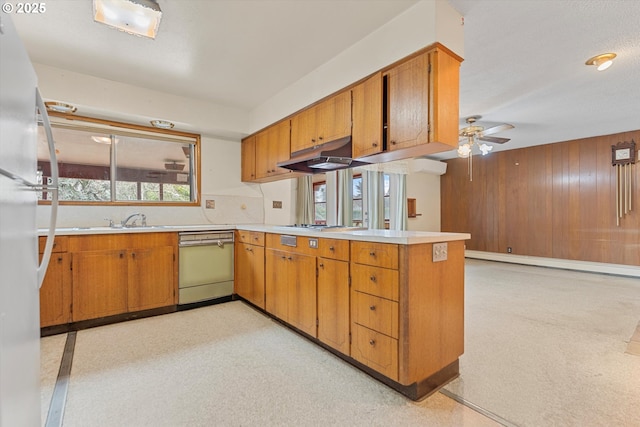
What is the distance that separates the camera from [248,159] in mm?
4246

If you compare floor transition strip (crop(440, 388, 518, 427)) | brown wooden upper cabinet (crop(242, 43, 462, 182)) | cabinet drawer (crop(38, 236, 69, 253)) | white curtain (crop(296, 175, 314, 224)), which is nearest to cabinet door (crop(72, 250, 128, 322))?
cabinet drawer (crop(38, 236, 69, 253))

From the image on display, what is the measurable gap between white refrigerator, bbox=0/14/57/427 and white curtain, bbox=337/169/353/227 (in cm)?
459

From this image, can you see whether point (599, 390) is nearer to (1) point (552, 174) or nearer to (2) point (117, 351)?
(2) point (117, 351)

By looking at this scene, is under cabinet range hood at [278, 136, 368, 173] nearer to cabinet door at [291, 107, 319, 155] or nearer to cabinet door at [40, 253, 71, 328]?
cabinet door at [291, 107, 319, 155]

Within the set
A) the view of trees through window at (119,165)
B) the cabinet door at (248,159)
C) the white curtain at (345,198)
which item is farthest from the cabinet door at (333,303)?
the white curtain at (345,198)

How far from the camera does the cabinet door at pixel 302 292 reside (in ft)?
7.80

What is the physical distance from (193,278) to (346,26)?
291 centimetres

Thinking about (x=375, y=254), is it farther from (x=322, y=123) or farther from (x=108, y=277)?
(x=108, y=277)

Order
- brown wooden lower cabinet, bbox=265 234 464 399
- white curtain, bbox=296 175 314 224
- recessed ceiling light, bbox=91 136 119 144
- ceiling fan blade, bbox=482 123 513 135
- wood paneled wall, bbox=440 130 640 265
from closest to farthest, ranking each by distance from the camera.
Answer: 1. brown wooden lower cabinet, bbox=265 234 464 399
2. recessed ceiling light, bbox=91 136 119 144
3. ceiling fan blade, bbox=482 123 513 135
4. white curtain, bbox=296 175 314 224
5. wood paneled wall, bbox=440 130 640 265

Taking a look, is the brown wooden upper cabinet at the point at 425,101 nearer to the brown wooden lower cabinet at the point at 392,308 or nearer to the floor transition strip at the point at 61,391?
the brown wooden lower cabinet at the point at 392,308

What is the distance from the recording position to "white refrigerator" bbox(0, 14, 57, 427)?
31.4 inches

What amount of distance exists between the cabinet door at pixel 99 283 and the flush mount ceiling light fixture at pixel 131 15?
1986 millimetres

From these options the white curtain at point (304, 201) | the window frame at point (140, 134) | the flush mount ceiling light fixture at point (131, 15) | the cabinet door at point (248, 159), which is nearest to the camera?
the flush mount ceiling light fixture at point (131, 15)

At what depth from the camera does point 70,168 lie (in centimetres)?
329
